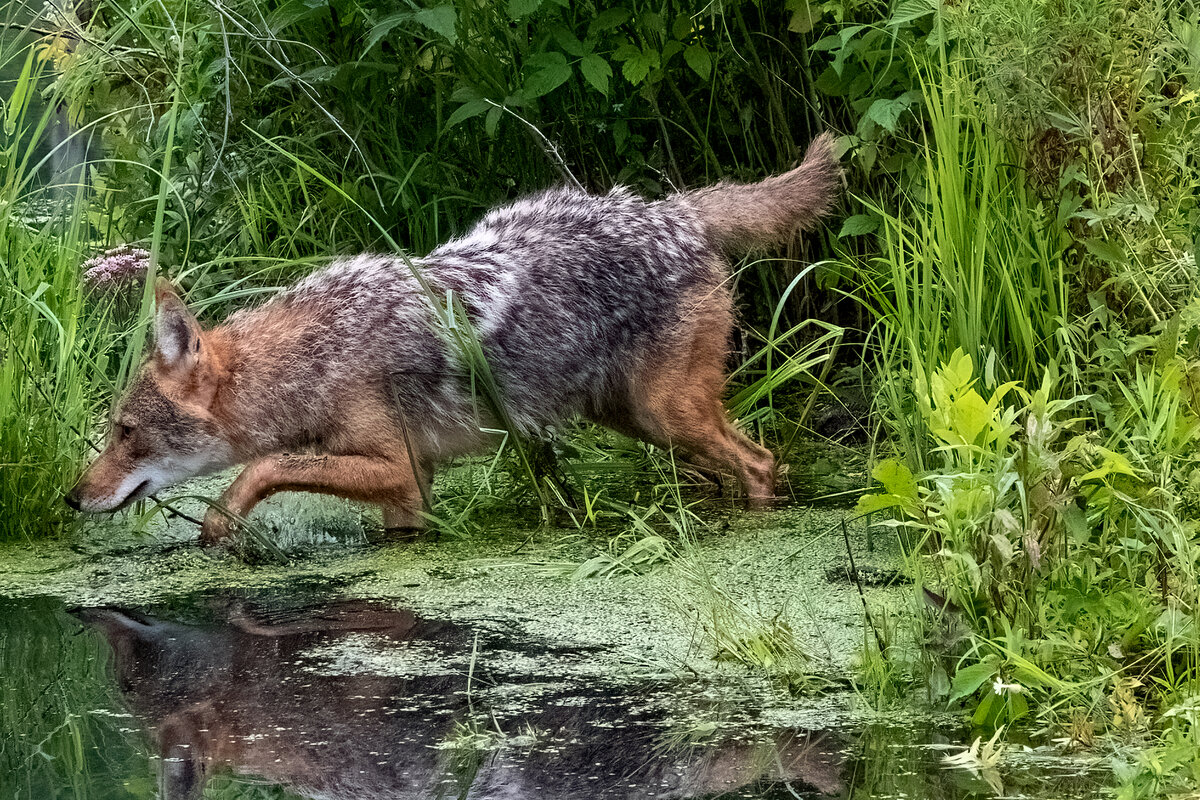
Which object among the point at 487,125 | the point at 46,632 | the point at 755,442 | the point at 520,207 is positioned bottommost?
the point at 755,442

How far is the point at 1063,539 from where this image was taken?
10.1ft

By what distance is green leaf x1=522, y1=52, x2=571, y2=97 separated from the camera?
5.42 metres

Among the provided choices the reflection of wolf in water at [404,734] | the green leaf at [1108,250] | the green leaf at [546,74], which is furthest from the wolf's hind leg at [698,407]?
the green leaf at [1108,250]

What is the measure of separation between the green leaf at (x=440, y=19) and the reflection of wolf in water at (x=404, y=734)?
2403 mm

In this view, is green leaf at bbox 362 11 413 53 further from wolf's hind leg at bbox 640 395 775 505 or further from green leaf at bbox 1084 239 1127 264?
green leaf at bbox 1084 239 1127 264

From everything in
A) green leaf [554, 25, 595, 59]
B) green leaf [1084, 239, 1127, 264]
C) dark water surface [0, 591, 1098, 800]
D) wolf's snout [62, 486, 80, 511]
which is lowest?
dark water surface [0, 591, 1098, 800]

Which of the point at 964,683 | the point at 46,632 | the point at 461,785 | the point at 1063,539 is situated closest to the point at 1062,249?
the point at 1063,539

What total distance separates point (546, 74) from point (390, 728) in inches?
126

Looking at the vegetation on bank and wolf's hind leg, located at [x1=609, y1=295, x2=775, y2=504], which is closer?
the vegetation on bank

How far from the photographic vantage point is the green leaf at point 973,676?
2873 millimetres

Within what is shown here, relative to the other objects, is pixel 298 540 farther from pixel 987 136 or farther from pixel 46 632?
pixel 987 136

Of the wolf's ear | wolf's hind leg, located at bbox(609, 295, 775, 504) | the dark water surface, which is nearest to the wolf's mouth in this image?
the wolf's ear

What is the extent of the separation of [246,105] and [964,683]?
5039mm

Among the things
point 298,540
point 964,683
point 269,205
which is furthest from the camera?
point 269,205
